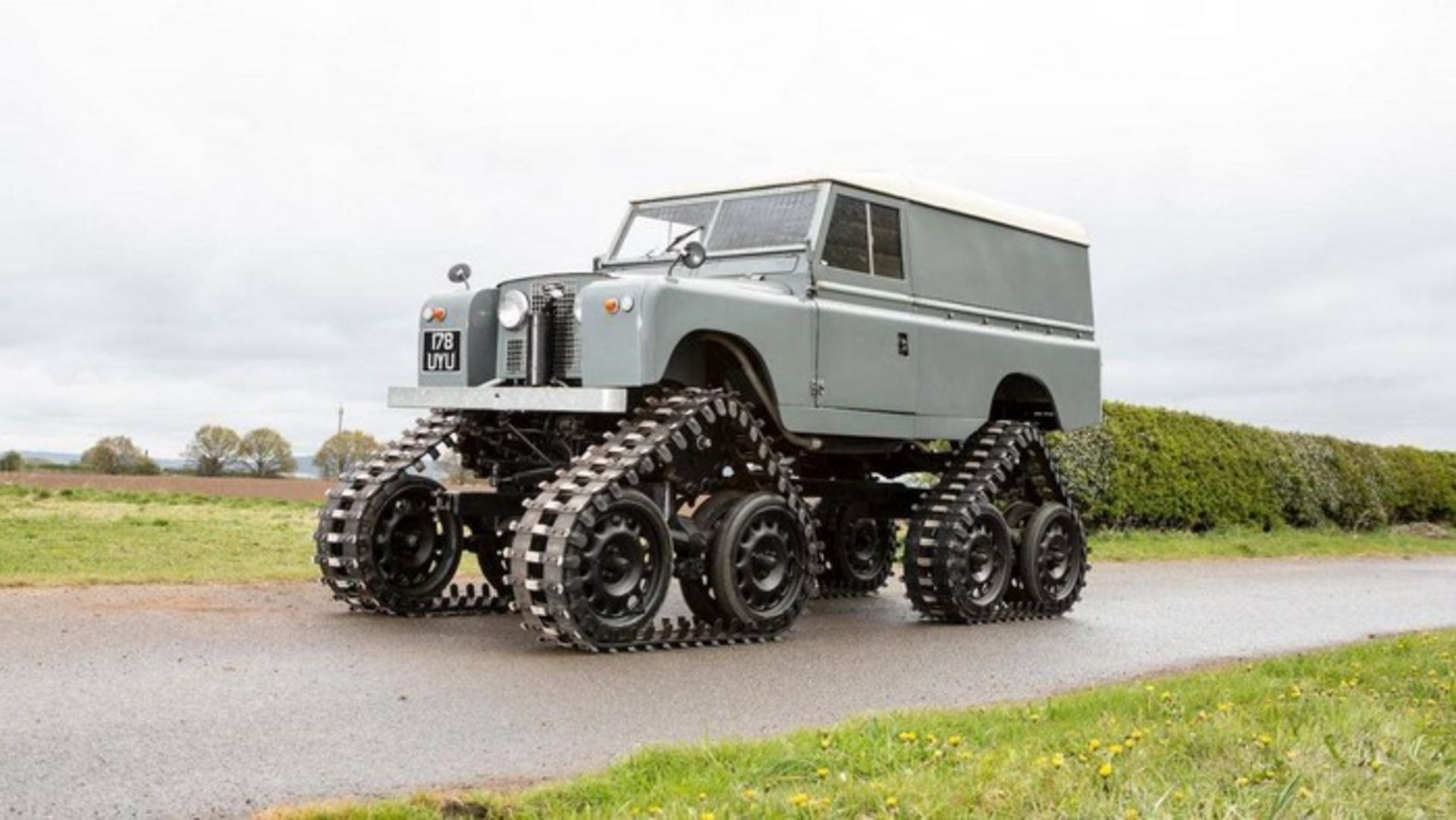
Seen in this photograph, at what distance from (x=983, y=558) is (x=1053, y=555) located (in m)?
1.04

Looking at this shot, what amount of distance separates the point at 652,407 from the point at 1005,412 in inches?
194

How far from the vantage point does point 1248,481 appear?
26.6 metres

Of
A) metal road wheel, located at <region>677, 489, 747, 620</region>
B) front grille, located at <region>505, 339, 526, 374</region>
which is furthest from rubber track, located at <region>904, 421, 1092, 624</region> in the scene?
front grille, located at <region>505, 339, 526, 374</region>

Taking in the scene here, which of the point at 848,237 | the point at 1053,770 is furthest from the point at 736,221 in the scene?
the point at 1053,770

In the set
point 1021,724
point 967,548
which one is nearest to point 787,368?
point 967,548

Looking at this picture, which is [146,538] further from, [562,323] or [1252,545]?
[1252,545]

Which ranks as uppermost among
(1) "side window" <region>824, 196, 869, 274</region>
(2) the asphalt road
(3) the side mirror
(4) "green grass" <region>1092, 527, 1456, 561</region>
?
(1) "side window" <region>824, 196, 869, 274</region>

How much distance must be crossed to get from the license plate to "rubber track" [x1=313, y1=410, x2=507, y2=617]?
353mm

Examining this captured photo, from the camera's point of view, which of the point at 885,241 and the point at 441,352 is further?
the point at 885,241

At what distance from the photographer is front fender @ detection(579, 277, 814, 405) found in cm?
912

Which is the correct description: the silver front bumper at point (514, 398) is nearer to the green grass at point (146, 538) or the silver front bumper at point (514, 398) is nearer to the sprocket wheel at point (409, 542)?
the sprocket wheel at point (409, 542)

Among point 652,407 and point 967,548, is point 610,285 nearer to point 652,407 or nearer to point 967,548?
point 652,407

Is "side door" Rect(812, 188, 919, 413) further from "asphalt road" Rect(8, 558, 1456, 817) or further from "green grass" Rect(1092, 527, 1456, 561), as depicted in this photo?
"green grass" Rect(1092, 527, 1456, 561)

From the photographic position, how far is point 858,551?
13.4 meters
